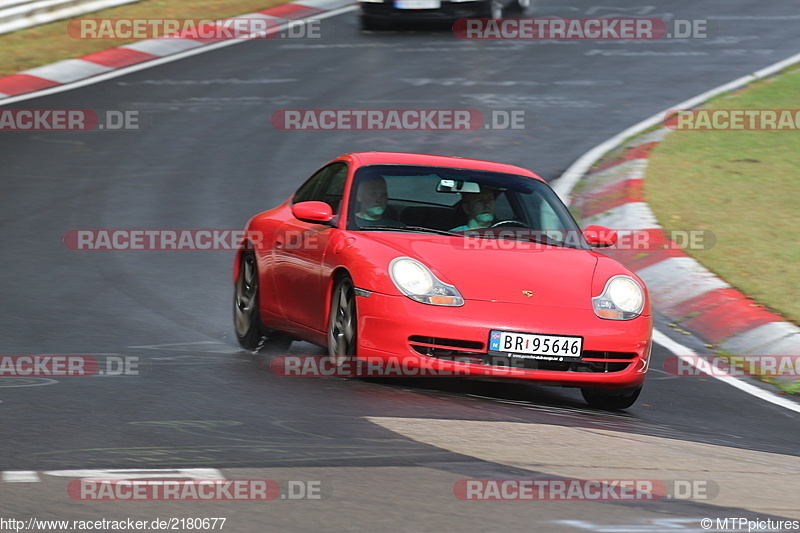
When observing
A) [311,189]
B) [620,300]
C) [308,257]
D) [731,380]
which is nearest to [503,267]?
[620,300]

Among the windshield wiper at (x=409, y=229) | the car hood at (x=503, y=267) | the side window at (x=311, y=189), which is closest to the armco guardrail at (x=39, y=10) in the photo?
the side window at (x=311, y=189)

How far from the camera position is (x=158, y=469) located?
5539 millimetres

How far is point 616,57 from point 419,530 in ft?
59.1

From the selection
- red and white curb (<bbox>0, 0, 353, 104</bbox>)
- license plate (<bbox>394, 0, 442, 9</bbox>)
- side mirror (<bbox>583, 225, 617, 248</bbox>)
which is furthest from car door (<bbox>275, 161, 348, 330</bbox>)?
license plate (<bbox>394, 0, 442, 9</bbox>)

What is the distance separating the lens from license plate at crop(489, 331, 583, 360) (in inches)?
295

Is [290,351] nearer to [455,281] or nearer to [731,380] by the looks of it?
[455,281]

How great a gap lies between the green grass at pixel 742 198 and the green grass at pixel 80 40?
9215 millimetres

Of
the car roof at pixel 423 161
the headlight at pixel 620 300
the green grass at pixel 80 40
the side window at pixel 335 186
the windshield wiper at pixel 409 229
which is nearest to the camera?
the headlight at pixel 620 300

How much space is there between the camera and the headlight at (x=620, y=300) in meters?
7.77

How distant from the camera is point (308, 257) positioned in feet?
28.2

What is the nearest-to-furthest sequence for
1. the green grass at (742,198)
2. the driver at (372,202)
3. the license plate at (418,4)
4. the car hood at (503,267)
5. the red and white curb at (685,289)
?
the car hood at (503,267) < the driver at (372,202) < the red and white curb at (685,289) < the green grass at (742,198) < the license plate at (418,4)

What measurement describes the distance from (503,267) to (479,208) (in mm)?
852

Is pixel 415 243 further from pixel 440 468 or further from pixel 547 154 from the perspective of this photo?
pixel 547 154

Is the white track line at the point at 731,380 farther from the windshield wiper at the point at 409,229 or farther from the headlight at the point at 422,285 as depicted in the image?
the headlight at the point at 422,285
